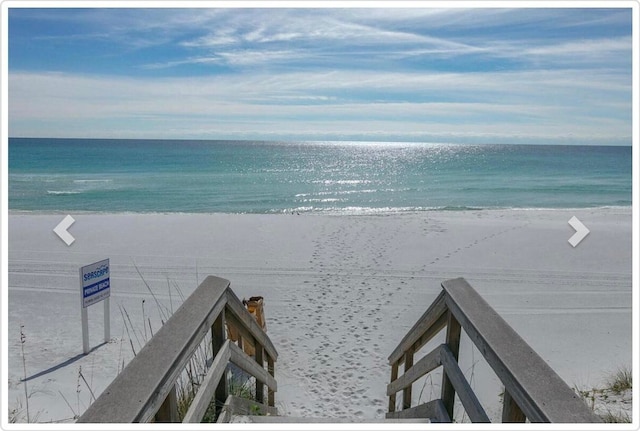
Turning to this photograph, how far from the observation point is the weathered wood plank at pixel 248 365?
124 inches

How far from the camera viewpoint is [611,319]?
27.3 feet

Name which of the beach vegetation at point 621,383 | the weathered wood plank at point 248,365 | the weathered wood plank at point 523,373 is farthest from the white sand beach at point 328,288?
the weathered wood plank at point 523,373

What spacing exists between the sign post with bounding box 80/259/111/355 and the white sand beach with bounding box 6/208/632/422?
0.89 ft

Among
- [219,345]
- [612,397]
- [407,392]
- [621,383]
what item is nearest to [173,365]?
[219,345]

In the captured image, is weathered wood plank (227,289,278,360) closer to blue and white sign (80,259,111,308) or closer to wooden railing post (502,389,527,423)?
wooden railing post (502,389,527,423)

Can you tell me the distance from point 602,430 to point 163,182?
39097 millimetres

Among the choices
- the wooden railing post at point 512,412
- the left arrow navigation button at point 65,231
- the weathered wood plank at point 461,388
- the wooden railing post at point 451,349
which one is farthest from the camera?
the left arrow navigation button at point 65,231

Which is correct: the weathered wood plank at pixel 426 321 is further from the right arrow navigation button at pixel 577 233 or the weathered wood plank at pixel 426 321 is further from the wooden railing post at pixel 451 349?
the right arrow navigation button at pixel 577 233

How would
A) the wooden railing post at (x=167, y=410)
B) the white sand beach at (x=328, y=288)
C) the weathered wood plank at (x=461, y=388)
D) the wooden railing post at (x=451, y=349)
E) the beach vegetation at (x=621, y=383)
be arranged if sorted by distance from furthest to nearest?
the white sand beach at (x=328, y=288)
the beach vegetation at (x=621, y=383)
the wooden railing post at (x=451, y=349)
the weathered wood plank at (x=461, y=388)
the wooden railing post at (x=167, y=410)

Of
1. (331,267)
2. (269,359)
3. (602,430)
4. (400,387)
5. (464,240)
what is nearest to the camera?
(602,430)

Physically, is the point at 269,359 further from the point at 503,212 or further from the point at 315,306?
the point at 503,212

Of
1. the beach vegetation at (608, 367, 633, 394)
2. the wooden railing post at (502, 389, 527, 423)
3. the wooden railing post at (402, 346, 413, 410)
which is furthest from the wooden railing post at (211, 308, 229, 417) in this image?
the beach vegetation at (608, 367, 633, 394)

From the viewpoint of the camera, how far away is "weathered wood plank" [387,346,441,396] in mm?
3121

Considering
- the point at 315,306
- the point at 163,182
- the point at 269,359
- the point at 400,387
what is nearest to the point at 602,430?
the point at 400,387
